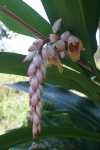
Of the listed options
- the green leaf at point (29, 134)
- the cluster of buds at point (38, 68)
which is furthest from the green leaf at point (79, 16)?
the green leaf at point (29, 134)

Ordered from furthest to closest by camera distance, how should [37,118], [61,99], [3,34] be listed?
[3,34] < [61,99] < [37,118]

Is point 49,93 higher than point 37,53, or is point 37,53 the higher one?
point 37,53

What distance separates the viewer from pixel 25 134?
40 centimetres

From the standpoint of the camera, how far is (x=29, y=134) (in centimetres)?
40

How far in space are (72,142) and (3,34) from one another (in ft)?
12.8

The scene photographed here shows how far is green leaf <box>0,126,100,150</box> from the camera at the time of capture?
0.38 meters

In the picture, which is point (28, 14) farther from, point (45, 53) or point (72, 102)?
point (72, 102)

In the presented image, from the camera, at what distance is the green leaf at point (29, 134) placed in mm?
384

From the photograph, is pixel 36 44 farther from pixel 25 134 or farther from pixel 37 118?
pixel 25 134

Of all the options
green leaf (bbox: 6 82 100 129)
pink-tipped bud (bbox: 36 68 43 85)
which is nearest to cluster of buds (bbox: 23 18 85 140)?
pink-tipped bud (bbox: 36 68 43 85)

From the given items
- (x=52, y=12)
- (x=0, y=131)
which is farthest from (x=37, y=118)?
(x=0, y=131)

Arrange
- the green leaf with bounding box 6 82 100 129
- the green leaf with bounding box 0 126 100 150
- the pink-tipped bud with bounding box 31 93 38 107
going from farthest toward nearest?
1. the green leaf with bounding box 6 82 100 129
2. the green leaf with bounding box 0 126 100 150
3. the pink-tipped bud with bounding box 31 93 38 107

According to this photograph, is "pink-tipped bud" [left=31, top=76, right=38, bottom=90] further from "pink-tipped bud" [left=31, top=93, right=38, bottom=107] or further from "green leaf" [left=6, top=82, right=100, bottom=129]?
"green leaf" [left=6, top=82, right=100, bottom=129]

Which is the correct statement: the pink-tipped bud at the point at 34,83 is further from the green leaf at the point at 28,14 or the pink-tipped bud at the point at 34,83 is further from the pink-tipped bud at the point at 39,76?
the green leaf at the point at 28,14
